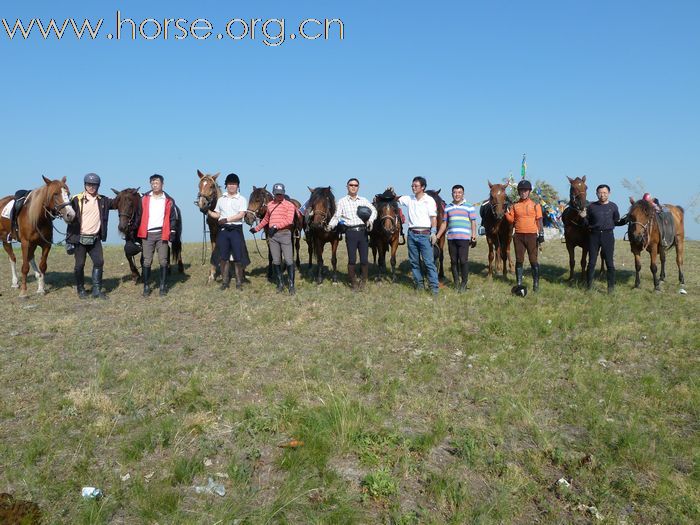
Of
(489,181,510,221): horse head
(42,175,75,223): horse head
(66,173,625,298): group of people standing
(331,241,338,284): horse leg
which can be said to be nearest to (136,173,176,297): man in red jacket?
(66,173,625,298): group of people standing

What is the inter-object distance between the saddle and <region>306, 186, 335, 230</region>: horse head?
7599 mm

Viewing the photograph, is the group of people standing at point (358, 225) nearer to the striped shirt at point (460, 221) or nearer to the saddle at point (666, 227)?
the striped shirt at point (460, 221)

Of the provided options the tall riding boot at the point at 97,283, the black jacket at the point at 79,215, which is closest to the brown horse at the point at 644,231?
the black jacket at the point at 79,215

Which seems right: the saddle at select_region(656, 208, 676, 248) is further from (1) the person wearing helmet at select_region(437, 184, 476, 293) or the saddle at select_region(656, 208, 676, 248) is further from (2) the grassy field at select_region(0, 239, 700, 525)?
(1) the person wearing helmet at select_region(437, 184, 476, 293)

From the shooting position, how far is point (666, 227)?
11.9 m

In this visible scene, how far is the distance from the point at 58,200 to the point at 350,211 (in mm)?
6202

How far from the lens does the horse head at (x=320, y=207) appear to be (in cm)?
1132

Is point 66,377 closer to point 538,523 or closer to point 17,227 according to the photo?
point 538,523

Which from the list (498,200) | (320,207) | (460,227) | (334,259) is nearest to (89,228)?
(320,207)

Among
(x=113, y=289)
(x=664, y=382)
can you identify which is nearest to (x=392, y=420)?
(x=664, y=382)

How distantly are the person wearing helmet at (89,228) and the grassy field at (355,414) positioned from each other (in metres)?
1.62

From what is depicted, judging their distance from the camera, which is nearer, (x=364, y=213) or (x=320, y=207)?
(x=364, y=213)

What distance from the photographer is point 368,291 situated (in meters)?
11.5

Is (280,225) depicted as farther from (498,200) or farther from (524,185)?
(524,185)
